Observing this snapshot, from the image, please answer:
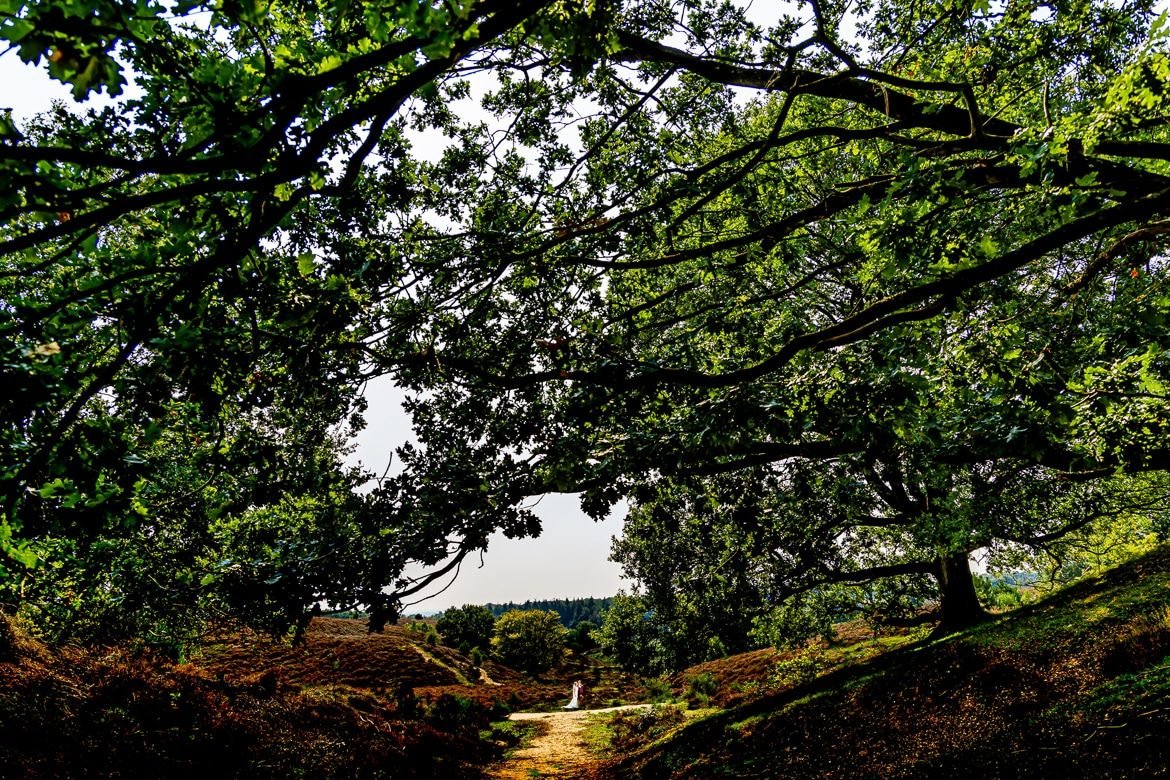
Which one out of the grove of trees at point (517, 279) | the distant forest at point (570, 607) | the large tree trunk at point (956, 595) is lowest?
the distant forest at point (570, 607)

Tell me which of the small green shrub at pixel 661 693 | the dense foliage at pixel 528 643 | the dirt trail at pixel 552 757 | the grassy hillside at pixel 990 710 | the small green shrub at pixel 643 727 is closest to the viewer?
the grassy hillside at pixel 990 710

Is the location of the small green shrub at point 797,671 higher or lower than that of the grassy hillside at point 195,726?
Result: lower

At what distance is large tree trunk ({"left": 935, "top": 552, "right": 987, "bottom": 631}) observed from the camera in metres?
15.1

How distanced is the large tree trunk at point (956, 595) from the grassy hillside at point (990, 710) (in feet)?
4.91

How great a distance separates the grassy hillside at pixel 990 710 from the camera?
5605 mm

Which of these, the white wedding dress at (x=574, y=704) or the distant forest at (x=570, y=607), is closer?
the white wedding dress at (x=574, y=704)

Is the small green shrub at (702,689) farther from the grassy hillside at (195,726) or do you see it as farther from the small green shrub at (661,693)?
the grassy hillside at (195,726)

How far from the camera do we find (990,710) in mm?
7641

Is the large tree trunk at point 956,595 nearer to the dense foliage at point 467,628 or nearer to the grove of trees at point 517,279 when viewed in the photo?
the grove of trees at point 517,279

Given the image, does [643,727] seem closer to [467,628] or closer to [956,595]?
[956,595]

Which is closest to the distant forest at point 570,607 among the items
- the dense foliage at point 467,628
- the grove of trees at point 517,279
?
the dense foliage at point 467,628

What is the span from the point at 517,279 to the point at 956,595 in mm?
15925

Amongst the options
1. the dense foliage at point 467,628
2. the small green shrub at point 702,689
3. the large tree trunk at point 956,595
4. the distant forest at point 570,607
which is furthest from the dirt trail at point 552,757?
the distant forest at point 570,607

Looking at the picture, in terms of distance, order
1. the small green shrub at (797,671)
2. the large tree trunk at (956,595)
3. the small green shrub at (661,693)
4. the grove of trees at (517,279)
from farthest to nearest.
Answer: the small green shrub at (661,693) → the large tree trunk at (956,595) → the small green shrub at (797,671) → the grove of trees at (517,279)
